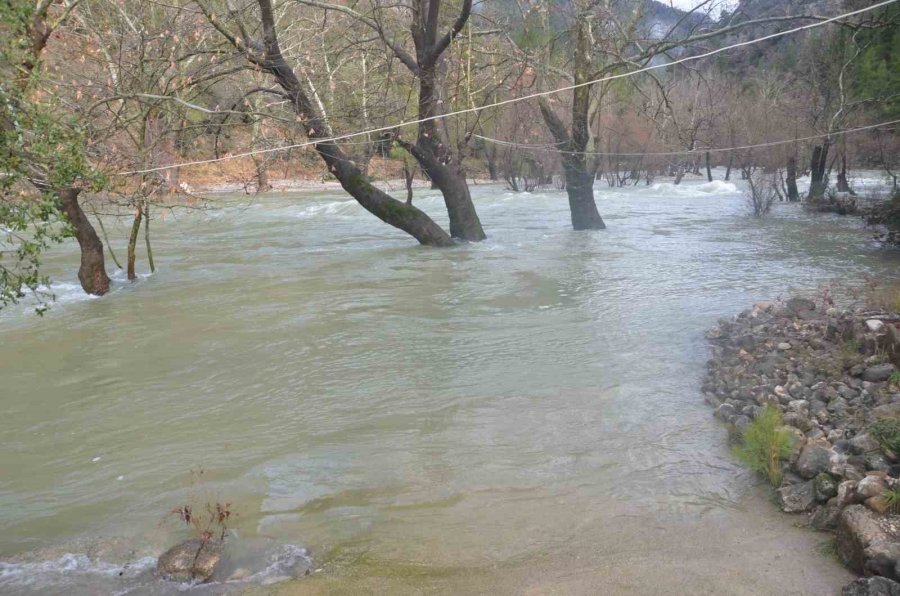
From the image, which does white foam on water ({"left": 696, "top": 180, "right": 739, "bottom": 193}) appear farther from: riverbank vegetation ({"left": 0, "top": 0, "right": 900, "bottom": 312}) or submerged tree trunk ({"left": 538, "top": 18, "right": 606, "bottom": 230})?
submerged tree trunk ({"left": 538, "top": 18, "right": 606, "bottom": 230})

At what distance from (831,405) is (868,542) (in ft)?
6.73

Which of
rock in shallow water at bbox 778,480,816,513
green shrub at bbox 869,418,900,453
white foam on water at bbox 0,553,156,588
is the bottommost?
white foam on water at bbox 0,553,156,588

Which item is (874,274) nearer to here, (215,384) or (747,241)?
(747,241)

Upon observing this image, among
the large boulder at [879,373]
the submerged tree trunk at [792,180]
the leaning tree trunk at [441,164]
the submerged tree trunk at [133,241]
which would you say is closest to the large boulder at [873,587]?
the large boulder at [879,373]

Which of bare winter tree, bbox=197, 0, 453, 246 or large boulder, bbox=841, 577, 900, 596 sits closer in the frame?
large boulder, bbox=841, 577, 900, 596

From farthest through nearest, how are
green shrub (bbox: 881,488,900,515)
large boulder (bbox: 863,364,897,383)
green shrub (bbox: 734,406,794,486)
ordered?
large boulder (bbox: 863,364,897,383) → green shrub (bbox: 734,406,794,486) → green shrub (bbox: 881,488,900,515)

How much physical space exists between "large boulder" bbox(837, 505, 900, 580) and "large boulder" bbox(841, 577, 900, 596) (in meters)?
0.07

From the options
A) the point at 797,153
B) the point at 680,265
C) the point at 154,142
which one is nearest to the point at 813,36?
the point at 797,153

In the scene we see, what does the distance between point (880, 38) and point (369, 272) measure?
1377 centimetres

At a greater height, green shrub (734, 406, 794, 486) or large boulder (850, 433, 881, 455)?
large boulder (850, 433, 881, 455)

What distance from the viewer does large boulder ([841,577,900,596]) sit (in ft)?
10.6

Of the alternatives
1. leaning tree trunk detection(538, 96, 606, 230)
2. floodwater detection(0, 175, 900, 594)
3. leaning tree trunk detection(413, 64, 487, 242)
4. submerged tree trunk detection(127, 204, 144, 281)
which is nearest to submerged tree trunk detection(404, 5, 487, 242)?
leaning tree trunk detection(413, 64, 487, 242)

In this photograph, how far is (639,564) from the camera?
3.97 m

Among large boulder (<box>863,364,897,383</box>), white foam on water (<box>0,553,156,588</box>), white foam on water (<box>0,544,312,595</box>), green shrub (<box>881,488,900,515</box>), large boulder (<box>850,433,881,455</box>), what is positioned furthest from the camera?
large boulder (<box>863,364,897,383</box>)
